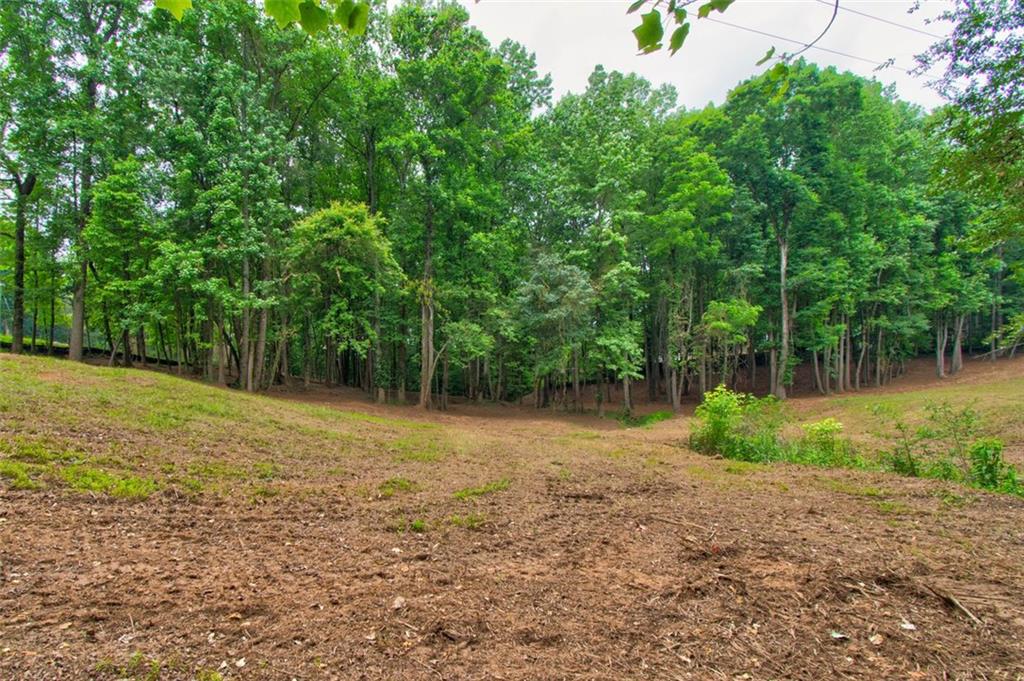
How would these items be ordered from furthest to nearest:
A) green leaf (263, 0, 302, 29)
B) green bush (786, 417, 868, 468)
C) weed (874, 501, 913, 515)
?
1. green bush (786, 417, 868, 468)
2. weed (874, 501, 913, 515)
3. green leaf (263, 0, 302, 29)

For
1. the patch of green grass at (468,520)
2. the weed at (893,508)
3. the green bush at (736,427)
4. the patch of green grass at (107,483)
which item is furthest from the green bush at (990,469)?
the patch of green grass at (107,483)

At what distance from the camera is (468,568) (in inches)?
120

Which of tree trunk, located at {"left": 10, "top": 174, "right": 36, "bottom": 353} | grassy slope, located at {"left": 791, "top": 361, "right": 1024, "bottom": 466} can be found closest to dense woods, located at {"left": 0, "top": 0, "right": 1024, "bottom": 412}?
tree trunk, located at {"left": 10, "top": 174, "right": 36, "bottom": 353}

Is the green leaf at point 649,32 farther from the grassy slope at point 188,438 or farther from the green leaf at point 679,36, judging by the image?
the grassy slope at point 188,438

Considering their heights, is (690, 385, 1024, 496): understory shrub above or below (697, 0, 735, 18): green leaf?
below

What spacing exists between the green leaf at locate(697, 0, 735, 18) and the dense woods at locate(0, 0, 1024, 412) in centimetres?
1166

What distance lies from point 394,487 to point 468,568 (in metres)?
2.31

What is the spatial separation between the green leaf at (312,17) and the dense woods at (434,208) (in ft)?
38.6

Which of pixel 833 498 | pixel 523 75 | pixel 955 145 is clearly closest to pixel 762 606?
pixel 833 498

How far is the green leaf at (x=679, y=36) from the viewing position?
137cm

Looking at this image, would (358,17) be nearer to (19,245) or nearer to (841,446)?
(841,446)

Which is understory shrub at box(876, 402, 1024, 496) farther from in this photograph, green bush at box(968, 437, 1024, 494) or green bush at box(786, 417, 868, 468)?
green bush at box(786, 417, 868, 468)

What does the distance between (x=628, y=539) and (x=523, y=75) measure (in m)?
21.6

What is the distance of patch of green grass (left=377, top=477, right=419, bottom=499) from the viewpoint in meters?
4.85
